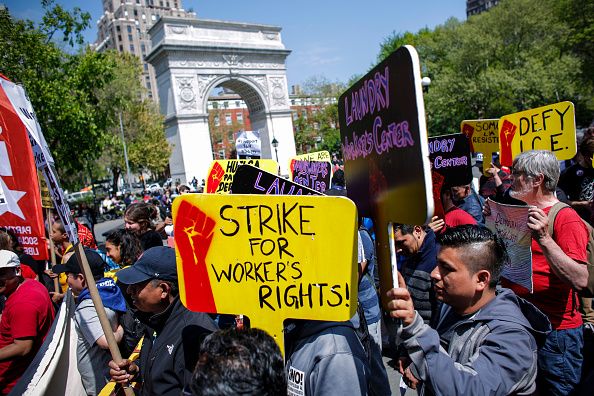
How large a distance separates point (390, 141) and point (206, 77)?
31.3 metres

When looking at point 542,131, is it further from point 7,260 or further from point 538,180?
point 7,260

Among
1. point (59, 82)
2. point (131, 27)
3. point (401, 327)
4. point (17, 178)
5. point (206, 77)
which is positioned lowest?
point (401, 327)

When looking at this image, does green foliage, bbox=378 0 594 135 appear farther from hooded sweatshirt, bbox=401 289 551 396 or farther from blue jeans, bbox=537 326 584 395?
hooded sweatshirt, bbox=401 289 551 396

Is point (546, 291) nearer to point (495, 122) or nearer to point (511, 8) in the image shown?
point (495, 122)

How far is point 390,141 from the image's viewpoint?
1.75 metres

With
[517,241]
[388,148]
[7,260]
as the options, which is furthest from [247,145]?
[388,148]

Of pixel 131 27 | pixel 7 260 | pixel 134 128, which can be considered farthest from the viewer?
pixel 131 27

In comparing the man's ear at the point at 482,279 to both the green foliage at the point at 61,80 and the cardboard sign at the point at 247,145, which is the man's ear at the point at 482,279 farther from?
the green foliage at the point at 61,80

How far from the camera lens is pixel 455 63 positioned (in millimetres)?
32344

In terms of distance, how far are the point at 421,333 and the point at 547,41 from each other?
36183mm

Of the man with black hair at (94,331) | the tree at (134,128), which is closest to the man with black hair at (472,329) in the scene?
the man with black hair at (94,331)

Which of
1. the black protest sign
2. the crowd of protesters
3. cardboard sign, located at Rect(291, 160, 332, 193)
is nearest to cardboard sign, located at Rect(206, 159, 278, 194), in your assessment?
cardboard sign, located at Rect(291, 160, 332, 193)

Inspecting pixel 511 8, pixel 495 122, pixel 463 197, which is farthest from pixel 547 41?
pixel 463 197

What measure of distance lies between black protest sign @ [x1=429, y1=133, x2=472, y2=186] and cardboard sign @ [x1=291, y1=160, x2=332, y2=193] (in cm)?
170
